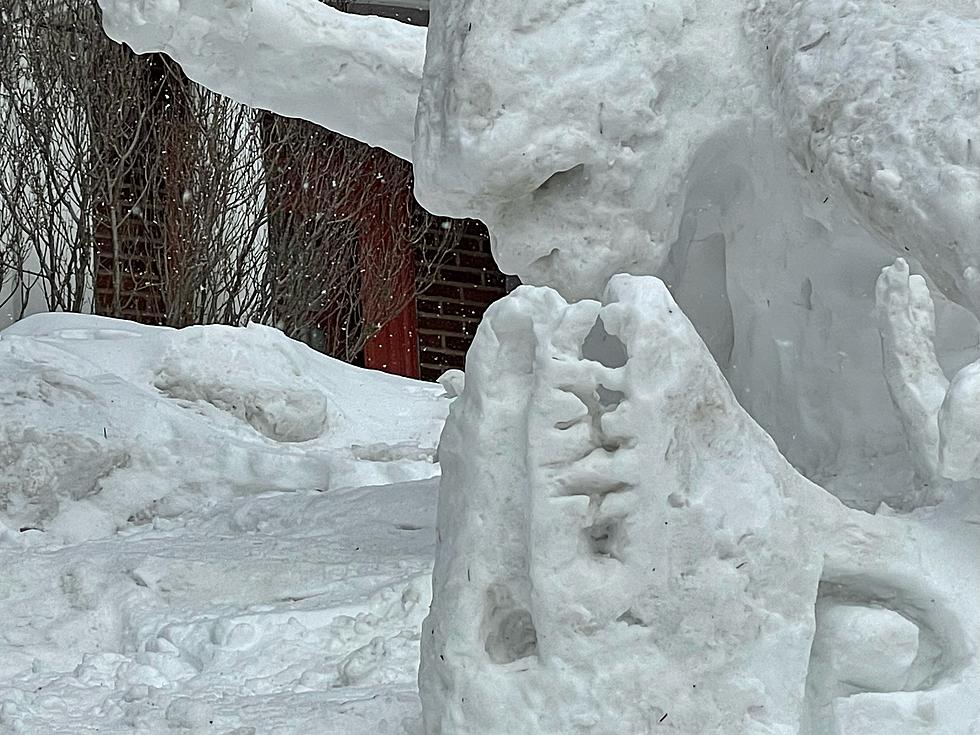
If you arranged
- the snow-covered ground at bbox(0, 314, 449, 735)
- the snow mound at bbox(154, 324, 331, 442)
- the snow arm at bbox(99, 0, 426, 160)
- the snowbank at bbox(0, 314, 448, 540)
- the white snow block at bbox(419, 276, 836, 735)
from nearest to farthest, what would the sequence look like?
the white snow block at bbox(419, 276, 836, 735), the snow-covered ground at bbox(0, 314, 449, 735), the snow arm at bbox(99, 0, 426, 160), the snowbank at bbox(0, 314, 448, 540), the snow mound at bbox(154, 324, 331, 442)

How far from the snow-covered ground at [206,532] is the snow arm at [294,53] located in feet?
2.18

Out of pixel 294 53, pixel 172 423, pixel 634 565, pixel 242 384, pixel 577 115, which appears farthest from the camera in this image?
pixel 242 384

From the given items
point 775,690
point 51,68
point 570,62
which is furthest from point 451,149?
point 51,68

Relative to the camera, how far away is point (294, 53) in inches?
92.8

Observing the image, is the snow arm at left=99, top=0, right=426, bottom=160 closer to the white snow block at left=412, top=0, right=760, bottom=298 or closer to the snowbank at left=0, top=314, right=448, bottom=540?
the white snow block at left=412, top=0, right=760, bottom=298

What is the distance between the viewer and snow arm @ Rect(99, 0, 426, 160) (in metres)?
2.32

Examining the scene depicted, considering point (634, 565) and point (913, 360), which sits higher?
point (913, 360)

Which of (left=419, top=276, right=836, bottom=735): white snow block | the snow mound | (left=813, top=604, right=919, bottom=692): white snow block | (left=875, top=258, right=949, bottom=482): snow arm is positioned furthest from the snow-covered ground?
(left=875, top=258, right=949, bottom=482): snow arm

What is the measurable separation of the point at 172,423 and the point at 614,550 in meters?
1.85

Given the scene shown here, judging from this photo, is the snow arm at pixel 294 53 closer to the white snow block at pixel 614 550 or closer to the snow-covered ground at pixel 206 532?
the snow-covered ground at pixel 206 532

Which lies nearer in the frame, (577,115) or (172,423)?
(577,115)

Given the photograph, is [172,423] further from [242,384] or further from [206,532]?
[206,532]

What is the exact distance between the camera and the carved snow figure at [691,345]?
123 cm

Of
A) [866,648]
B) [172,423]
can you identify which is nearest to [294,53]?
[172,423]
